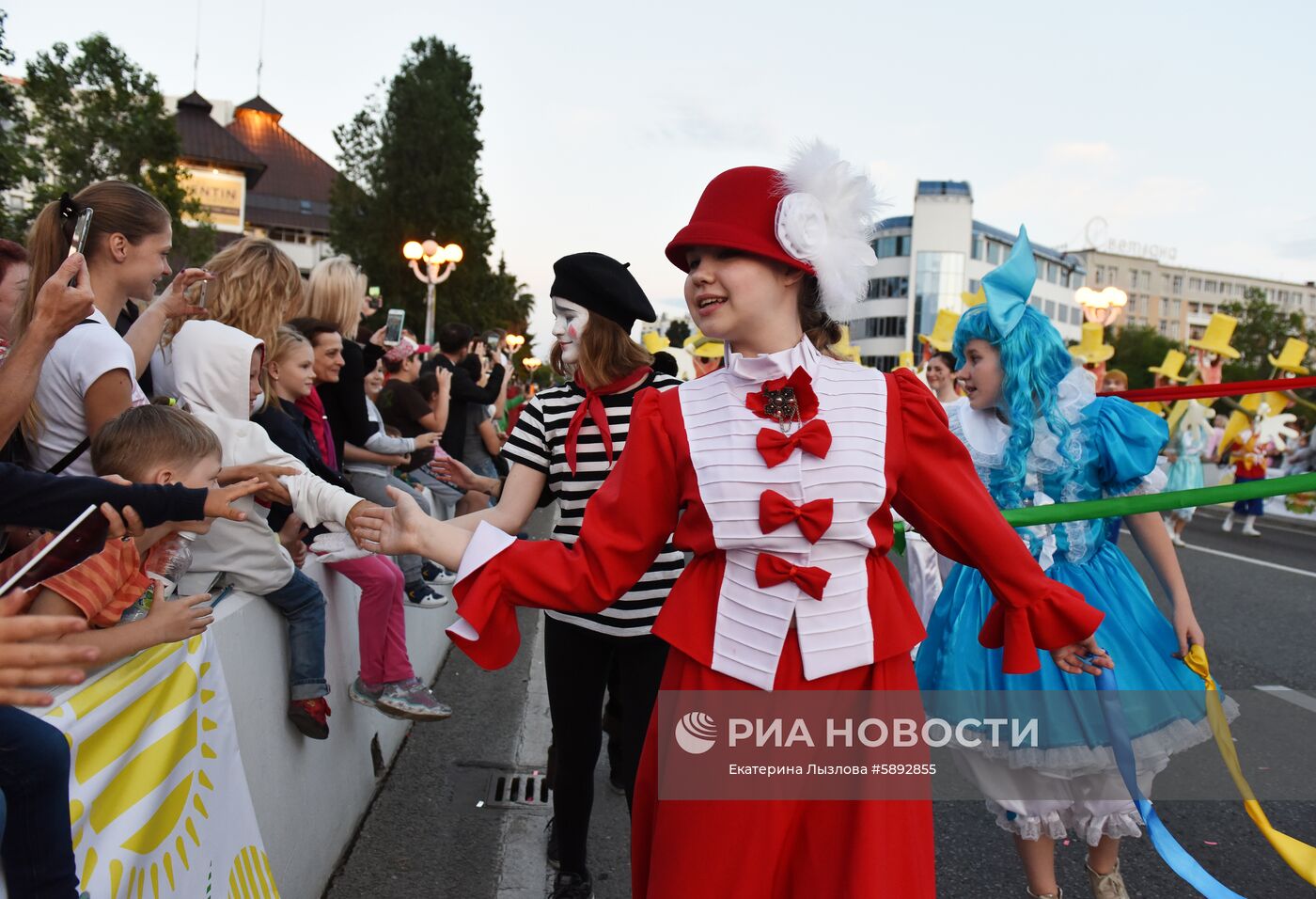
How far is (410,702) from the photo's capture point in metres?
3.86

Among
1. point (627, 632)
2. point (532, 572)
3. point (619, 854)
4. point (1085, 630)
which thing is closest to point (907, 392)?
point (1085, 630)

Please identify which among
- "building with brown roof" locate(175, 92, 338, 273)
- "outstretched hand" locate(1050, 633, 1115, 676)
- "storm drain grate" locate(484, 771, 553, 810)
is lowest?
"storm drain grate" locate(484, 771, 553, 810)

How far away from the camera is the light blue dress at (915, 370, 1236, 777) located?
3.01 meters

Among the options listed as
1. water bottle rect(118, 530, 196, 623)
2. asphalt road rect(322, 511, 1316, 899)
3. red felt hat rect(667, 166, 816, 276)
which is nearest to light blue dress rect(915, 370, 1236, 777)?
asphalt road rect(322, 511, 1316, 899)

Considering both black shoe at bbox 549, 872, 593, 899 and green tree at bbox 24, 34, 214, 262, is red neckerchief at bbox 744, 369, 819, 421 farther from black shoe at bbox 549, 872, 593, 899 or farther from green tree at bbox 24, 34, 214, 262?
green tree at bbox 24, 34, 214, 262

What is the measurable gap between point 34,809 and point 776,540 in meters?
1.39

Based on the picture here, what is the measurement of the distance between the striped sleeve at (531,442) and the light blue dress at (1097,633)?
1361 mm

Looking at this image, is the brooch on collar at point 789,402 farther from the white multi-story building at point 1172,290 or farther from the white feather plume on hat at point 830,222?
the white multi-story building at point 1172,290

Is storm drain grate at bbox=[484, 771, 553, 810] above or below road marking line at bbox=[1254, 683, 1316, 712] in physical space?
below

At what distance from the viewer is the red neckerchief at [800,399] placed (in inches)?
83.4

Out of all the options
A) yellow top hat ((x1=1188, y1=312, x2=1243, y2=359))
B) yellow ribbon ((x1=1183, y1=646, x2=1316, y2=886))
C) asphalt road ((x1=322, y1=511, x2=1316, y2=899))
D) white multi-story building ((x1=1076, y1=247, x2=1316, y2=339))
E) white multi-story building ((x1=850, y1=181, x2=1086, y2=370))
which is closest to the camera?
yellow ribbon ((x1=1183, y1=646, x2=1316, y2=886))

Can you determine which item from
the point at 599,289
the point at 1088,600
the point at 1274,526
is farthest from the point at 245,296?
the point at 1274,526

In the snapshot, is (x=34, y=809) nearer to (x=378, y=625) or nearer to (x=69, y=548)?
(x=69, y=548)

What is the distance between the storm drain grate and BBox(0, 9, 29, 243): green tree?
12416 mm
